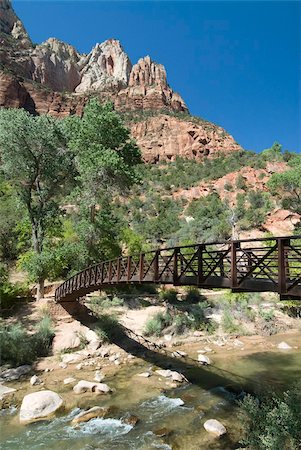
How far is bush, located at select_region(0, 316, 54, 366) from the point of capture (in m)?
14.4

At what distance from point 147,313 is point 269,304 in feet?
33.2

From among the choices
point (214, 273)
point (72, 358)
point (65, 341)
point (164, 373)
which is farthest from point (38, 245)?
point (214, 273)

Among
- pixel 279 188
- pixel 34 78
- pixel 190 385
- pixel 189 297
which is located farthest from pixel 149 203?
pixel 34 78

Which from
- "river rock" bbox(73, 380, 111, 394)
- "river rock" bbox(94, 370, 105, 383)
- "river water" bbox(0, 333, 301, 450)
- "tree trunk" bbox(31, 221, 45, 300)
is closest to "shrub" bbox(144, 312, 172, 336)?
"river water" bbox(0, 333, 301, 450)

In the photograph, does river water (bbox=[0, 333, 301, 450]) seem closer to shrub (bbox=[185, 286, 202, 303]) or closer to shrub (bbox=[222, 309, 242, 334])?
shrub (bbox=[222, 309, 242, 334])

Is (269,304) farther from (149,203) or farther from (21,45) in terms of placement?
(21,45)

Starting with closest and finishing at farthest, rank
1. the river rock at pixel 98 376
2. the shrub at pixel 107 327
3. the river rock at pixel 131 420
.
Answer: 1. the river rock at pixel 131 420
2. the river rock at pixel 98 376
3. the shrub at pixel 107 327

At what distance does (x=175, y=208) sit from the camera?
68438 mm

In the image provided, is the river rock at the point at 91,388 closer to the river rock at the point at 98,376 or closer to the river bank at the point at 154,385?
the river bank at the point at 154,385

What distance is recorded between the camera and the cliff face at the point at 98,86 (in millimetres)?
96938

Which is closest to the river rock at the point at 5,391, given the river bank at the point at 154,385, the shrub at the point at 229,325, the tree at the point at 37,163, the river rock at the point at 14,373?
the river bank at the point at 154,385

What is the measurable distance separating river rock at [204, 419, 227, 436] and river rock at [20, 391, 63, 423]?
4.82m

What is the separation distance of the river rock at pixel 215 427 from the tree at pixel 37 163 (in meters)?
14.2

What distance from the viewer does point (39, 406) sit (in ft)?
32.7
